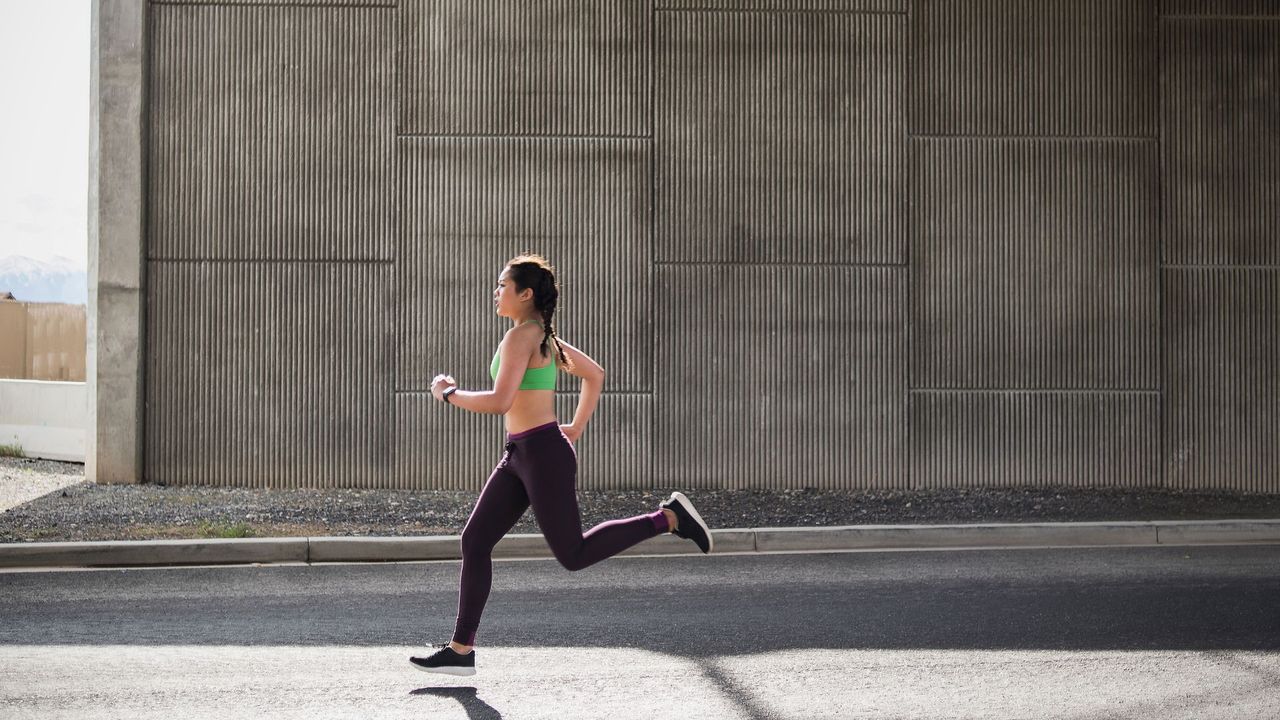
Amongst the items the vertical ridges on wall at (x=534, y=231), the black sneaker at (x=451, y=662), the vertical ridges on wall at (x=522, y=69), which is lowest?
the black sneaker at (x=451, y=662)

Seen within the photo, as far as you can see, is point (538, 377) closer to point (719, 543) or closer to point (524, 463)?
point (524, 463)

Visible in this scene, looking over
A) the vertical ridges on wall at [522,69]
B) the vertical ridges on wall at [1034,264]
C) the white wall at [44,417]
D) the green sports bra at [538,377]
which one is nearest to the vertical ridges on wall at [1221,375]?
the vertical ridges on wall at [1034,264]

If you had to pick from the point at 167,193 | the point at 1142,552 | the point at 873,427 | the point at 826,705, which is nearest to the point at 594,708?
the point at 826,705

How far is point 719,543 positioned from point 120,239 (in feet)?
22.2

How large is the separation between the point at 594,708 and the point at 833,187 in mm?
8467

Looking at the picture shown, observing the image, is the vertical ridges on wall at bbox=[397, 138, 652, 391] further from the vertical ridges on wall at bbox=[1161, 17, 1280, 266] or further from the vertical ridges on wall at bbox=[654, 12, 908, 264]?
the vertical ridges on wall at bbox=[1161, 17, 1280, 266]

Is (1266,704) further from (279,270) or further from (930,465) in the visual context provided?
(279,270)

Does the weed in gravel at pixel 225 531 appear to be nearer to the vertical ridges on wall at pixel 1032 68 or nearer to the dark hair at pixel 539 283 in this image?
the dark hair at pixel 539 283

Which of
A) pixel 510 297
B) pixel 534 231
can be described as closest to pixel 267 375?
pixel 534 231

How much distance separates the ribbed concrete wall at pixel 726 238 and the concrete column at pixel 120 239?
0.20m

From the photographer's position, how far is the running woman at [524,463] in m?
Answer: 5.36

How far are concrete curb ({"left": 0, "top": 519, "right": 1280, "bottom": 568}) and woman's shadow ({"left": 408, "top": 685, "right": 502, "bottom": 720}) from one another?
3824 millimetres

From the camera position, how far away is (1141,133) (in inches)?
507

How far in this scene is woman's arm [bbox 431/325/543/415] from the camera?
519 centimetres
